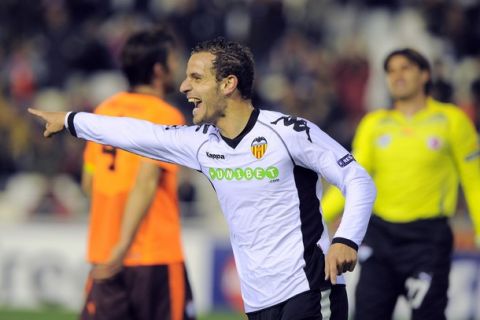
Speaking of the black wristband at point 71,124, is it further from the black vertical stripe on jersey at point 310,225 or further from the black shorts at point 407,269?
the black shorts at point 407,269

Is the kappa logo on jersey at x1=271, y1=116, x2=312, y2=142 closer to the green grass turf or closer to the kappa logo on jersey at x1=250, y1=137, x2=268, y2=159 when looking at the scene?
the kappa logo on jersey at x1=250, y1=137, x2=268, y2=159

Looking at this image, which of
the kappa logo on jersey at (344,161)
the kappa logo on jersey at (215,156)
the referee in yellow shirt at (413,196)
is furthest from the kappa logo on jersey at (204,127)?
the referee in yellow shirt at (413,196)

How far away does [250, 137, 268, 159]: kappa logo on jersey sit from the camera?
573 centimetres

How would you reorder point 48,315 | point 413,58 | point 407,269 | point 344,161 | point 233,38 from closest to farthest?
point 344,161 < point 407,269 < point 413,58 < point 48,315 < point 233,38

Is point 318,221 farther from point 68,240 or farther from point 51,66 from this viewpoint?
point 51,66

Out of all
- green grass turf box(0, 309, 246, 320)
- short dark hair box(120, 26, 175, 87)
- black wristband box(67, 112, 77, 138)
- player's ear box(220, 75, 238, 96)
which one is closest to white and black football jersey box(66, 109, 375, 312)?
player's ear box(220, 75, 238, 96)

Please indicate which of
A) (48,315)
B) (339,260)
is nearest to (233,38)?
(48,315)

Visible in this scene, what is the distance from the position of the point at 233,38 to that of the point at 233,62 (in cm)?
1168

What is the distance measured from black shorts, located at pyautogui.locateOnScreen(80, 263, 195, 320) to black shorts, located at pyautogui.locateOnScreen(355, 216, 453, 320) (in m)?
1.54

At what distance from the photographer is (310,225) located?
5.80 meters

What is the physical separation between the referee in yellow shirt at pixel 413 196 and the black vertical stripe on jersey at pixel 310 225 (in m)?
2.35

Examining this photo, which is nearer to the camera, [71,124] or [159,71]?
[71,124]

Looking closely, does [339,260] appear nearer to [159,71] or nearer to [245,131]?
[245,131]

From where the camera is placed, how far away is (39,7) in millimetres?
18781
